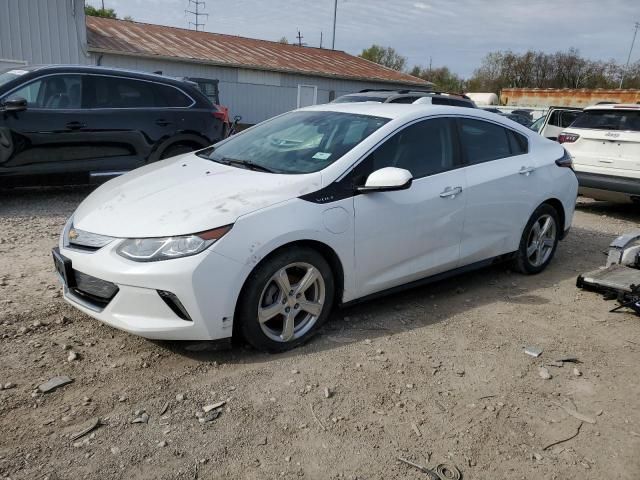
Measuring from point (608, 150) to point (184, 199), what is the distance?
711cm

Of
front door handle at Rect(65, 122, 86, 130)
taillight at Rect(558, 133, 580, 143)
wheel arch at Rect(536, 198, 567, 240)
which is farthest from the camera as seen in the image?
taillight at Rect(558, 133, 580, 143)

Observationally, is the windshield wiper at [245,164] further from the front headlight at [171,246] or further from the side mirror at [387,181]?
the front headlight at [171,246]

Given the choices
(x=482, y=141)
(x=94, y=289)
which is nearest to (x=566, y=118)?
(x=482, y=141)

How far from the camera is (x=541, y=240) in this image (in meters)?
5.33

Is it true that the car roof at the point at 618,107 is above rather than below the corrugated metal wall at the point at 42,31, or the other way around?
below

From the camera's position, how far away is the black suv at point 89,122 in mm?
6637

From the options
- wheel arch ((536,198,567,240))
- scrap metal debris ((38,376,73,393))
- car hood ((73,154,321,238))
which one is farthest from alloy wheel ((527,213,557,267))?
scrap metal debris ((38,376,73,393))

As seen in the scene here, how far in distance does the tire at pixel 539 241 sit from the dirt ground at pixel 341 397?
0.80 m

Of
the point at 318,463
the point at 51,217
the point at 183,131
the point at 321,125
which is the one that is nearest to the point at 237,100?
the point at 183,131

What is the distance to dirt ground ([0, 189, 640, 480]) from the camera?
255cm

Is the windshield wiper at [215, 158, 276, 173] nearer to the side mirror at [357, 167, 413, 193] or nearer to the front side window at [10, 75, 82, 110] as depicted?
the side mirror at [357, 167, 413, 193]

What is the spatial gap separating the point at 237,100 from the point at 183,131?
15929 millimetres

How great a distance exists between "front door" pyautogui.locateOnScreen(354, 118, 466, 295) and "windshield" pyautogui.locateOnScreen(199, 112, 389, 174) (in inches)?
9.7

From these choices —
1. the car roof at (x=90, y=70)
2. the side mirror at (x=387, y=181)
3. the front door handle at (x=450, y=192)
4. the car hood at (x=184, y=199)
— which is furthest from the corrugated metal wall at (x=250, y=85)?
the side mirror at (x=387, y=181)
